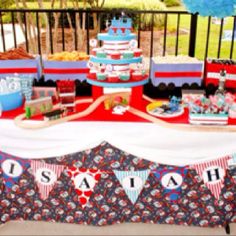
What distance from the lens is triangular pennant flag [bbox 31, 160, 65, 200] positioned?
2.02 m

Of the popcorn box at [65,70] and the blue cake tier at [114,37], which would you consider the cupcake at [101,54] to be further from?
the popcorn box at [65,70]

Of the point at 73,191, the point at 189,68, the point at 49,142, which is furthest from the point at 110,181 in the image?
the point at 189,68

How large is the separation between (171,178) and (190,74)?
1.97 ft

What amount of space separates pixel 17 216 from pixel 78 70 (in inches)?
37.0

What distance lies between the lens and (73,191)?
2098 millimetres

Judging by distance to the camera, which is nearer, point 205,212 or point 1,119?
point 1,119

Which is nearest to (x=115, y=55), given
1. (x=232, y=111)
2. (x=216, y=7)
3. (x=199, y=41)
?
(x=216, y=7)

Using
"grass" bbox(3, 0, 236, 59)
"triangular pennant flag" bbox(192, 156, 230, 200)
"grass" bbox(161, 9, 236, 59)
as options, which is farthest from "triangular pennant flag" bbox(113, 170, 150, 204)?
"grass" bbox(161, 9, 236, 59)

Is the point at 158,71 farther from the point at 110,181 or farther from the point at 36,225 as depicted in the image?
the point at 36,225

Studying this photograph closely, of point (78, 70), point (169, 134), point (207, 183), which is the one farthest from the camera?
point (78, 70)

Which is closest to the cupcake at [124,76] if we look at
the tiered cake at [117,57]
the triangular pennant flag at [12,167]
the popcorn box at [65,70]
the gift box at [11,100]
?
the tiered cake at [117,57]

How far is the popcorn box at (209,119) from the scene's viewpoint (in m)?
1.80

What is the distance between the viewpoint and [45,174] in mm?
2035

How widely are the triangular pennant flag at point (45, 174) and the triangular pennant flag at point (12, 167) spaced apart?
0.19ft
